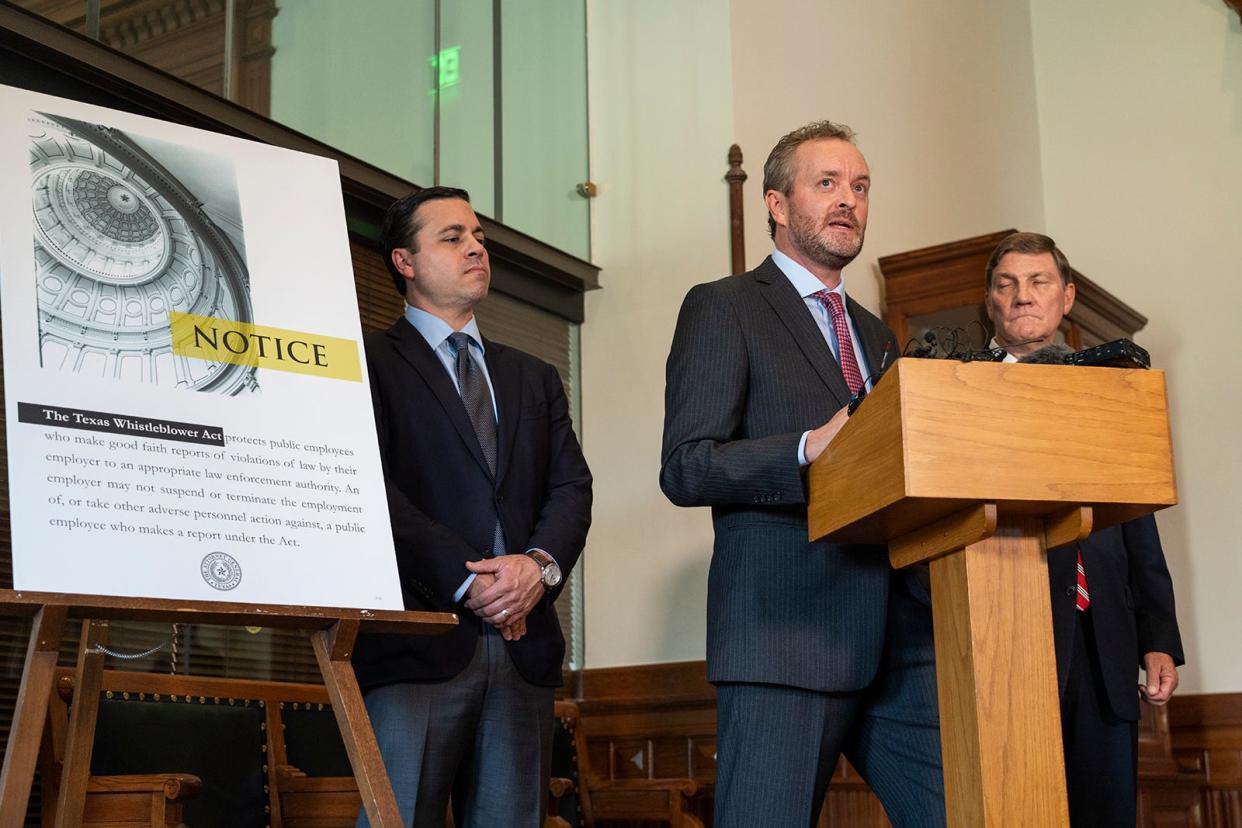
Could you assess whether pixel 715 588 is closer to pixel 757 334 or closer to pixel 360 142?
pixel 757 334

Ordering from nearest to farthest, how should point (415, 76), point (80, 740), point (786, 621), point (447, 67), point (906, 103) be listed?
1. point (786, 621)
2. point (80, 740)
3. point (415, 76)
4. point (447, 67)
5. point (906, 103)

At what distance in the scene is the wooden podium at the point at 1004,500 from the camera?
5.26ft

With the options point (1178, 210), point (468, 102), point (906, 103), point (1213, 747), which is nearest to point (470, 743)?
point (468, 102)

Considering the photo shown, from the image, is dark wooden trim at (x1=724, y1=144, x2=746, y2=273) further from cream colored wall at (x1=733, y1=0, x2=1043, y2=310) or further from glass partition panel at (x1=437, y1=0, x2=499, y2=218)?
glass partition panel at (x1=437, y1=0, x2=499, y2=218)

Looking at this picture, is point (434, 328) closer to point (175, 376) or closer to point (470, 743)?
point (175, 376)

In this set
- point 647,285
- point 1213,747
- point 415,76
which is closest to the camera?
point 415,76

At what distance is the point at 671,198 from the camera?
5367mm

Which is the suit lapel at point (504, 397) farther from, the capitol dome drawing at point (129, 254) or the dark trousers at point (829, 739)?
the dark trousers at point (829, 739)

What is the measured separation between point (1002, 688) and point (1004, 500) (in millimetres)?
229

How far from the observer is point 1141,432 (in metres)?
1.66

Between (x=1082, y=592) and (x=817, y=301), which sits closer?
(x=817, y=301)

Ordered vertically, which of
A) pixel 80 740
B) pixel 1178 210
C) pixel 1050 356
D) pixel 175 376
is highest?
pixel 1178 210

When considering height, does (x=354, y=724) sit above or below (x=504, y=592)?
below

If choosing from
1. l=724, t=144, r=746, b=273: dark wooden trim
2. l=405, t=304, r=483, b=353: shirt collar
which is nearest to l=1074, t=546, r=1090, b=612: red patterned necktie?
l=405, t=304, r=483, b=353: shirt collar
